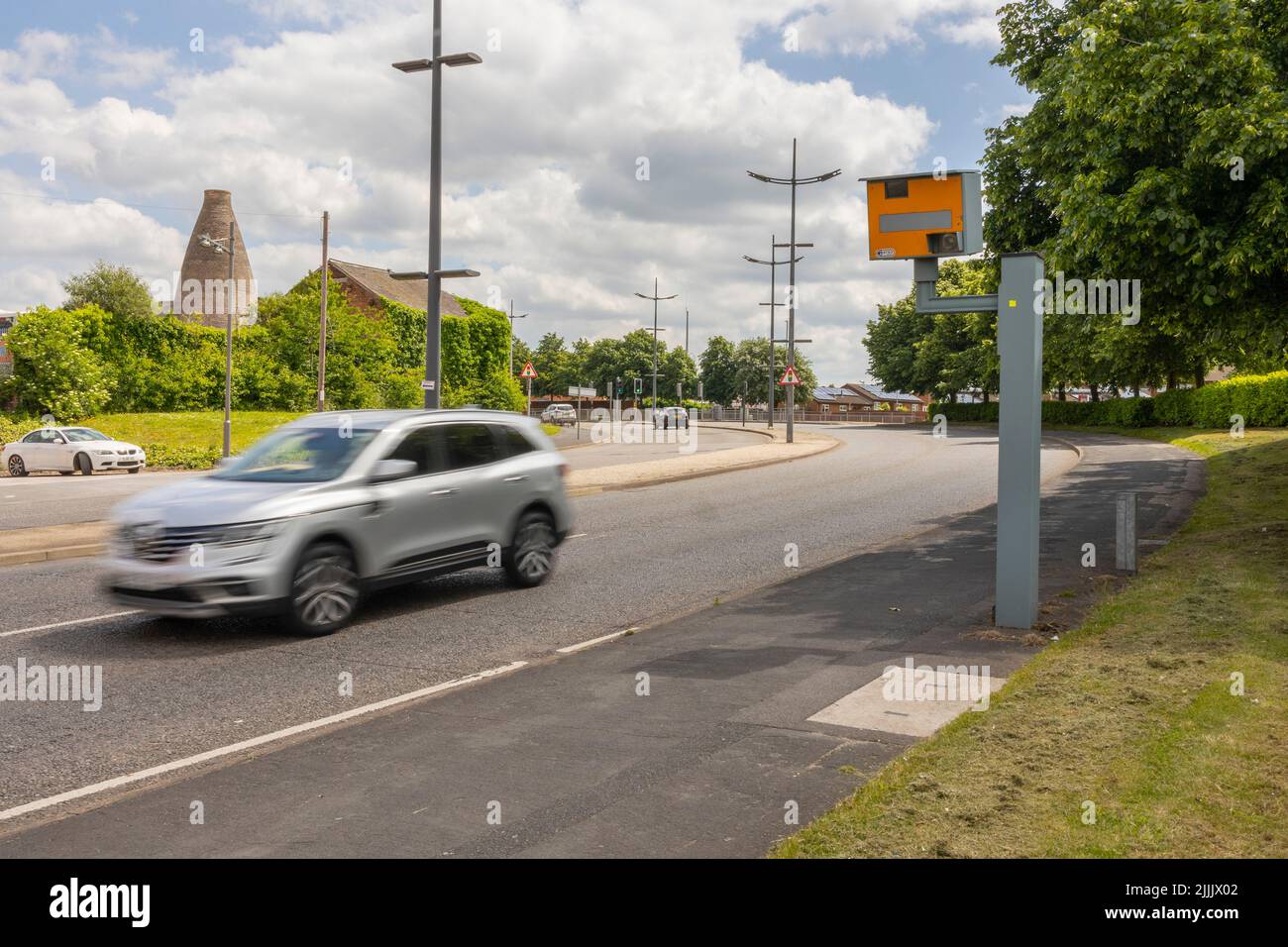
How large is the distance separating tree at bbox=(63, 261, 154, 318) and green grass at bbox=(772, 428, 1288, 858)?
72854 millimetres

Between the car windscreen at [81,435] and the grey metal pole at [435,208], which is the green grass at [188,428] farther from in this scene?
the grey metal pole at [435,208]

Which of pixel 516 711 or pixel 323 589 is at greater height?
pixel 323 589

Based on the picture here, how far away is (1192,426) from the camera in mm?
41375

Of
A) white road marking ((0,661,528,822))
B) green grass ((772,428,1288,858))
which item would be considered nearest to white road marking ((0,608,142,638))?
white road marking ((0,661,528,822))

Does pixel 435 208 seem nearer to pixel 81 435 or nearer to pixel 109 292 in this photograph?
pixel 81 435

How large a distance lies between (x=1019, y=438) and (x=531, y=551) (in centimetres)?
484

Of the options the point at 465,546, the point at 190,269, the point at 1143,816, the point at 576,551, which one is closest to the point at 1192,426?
the point at 576,551

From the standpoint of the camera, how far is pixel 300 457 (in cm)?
891

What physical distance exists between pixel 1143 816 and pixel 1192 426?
42302mm

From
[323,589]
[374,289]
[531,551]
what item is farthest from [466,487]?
[374,289]

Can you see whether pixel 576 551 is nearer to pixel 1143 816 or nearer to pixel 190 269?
pixel 1143 816

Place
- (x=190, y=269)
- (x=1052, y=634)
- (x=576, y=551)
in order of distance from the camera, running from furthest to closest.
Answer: (x=190, y=269), (x=576, y=551), (x=1052, y=634)

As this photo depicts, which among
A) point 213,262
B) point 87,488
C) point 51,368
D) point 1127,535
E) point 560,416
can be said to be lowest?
point 87,488

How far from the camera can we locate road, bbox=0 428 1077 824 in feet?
19.2
